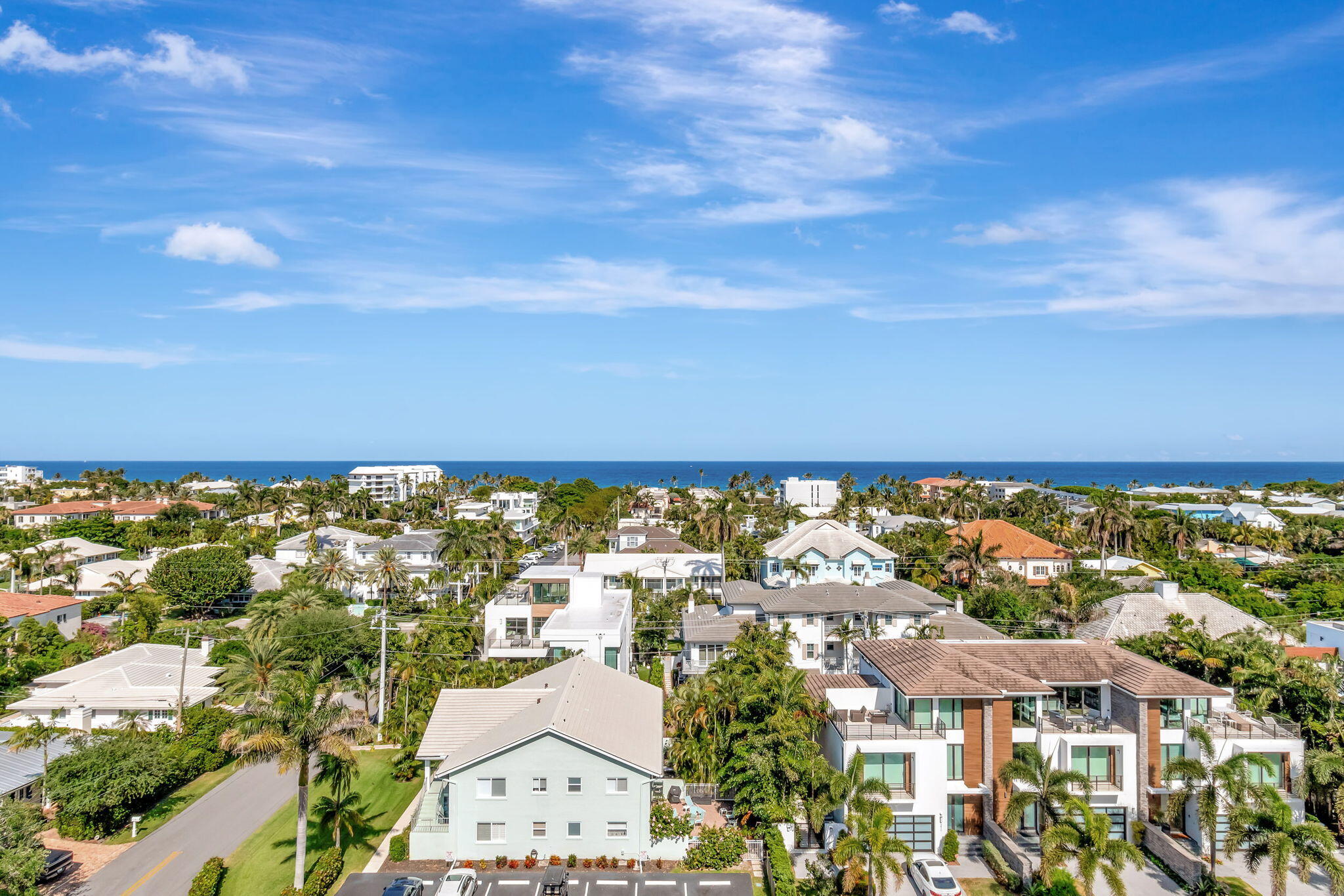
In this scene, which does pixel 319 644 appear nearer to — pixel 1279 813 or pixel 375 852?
pixel 375 852

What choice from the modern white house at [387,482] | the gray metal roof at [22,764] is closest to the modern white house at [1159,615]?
the gray metal roof at [22,764]

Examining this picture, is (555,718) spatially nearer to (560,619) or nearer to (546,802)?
(546,802)

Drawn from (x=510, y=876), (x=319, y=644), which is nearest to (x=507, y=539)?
(x=319, y=644)

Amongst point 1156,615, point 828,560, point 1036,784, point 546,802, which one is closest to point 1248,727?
point 1036,784

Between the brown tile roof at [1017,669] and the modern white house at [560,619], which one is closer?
the brown tile roof at [1017,669]

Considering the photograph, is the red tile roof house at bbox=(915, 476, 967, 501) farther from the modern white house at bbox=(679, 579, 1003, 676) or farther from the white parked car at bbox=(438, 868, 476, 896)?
the white parked car at bbox=(438, 868, 476, 896)

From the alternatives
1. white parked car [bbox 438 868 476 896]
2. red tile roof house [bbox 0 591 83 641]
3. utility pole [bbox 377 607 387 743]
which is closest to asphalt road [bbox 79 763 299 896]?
utility pole [bbox 377 607 387 743]

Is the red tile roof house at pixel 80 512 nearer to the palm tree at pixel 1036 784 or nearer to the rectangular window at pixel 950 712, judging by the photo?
the rectangular window at pixel 950 712
